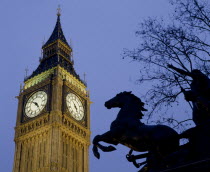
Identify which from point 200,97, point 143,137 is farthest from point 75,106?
point 200,97

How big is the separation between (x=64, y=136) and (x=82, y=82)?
1104cm

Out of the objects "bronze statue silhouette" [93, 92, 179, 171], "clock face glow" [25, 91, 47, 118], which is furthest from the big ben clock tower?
"bronze statue silhouette" [93, 92, 179, 171]

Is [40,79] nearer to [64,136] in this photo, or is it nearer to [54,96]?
[54,96]

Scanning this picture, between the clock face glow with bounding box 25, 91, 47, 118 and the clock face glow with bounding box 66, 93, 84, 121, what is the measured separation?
347 cm

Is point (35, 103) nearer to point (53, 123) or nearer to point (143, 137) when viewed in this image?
point (53, 123)

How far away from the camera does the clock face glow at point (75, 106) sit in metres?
51.6

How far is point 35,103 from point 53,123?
5.39 meters

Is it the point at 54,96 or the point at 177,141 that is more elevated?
the point at 54,96

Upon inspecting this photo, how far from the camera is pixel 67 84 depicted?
5269cm

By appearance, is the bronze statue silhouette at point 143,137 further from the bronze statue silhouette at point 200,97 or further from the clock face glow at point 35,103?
the clock face glow at point 35,103

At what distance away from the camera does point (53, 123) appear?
47844mm

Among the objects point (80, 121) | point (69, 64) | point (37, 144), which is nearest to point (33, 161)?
point (37, 144)

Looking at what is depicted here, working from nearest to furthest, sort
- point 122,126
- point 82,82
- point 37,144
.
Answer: point 122,126 < point 37,144 < point 82,82

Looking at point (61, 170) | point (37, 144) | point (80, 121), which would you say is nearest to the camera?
point (61, 170)
